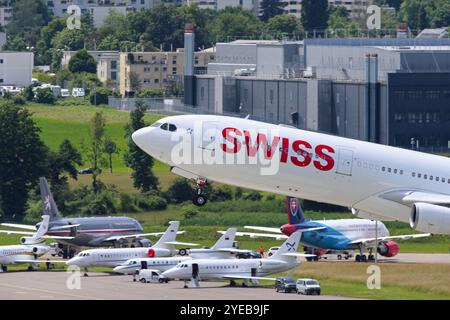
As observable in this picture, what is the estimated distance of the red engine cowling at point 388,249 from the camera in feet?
571

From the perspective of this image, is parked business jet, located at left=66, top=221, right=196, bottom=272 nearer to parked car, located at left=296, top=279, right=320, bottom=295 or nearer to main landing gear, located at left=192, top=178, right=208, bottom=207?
parked car, located at left=296, top=279, right=320, bottom=295

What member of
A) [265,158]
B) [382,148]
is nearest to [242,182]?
[265,158]

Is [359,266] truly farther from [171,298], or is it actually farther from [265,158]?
[265,158]

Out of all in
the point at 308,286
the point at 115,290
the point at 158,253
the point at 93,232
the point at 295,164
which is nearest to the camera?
the point at 295,164

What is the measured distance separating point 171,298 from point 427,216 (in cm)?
2182

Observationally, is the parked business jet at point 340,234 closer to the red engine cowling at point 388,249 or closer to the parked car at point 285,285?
the red engine cowling at point 388,249

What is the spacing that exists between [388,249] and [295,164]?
49.0 meters

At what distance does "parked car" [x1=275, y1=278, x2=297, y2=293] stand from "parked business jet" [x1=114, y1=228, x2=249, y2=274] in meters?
17.3

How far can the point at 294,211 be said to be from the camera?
592 feet

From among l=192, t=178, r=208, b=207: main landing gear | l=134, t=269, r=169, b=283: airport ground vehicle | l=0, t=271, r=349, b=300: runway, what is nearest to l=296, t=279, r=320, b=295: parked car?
l=0, t=271, r=349, b=300: runway

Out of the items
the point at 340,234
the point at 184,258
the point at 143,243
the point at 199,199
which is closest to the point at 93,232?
the point at 143,243

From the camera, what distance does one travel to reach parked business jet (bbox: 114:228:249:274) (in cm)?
16238

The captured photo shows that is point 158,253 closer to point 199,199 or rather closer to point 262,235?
point 262,235
